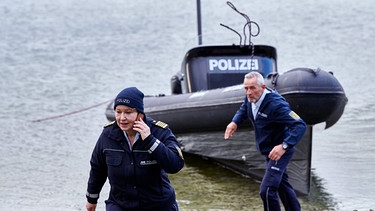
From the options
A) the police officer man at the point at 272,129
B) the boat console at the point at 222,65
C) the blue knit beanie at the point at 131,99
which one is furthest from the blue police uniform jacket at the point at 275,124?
the boat console at the point at 222,65

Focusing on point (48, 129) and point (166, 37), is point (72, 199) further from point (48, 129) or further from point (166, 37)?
point (166, 37)

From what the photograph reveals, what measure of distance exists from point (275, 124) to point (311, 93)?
139cm

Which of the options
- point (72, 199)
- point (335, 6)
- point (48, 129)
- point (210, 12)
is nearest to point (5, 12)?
point (210, 12)

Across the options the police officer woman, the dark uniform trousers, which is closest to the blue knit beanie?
the police officer woman

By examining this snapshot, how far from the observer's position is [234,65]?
1092 centimetres

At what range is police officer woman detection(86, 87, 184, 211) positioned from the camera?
Answer: 496cm

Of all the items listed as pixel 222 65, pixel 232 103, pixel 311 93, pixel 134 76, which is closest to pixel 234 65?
pixel 222 65

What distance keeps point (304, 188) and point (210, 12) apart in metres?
20.8

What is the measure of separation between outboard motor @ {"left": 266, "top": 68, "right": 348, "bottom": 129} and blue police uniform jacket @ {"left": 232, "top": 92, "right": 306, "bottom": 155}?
4.11 ft

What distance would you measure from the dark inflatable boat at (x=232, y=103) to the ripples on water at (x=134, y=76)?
0.29m

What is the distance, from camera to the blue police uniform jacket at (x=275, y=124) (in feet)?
22.8

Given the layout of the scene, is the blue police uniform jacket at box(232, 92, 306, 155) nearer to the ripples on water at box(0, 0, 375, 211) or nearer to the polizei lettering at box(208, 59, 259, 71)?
the ripples on water at box(0, 0, 375, 211)

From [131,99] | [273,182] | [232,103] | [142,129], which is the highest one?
[131,99]

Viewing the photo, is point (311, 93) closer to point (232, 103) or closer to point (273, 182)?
point (232, 103)
